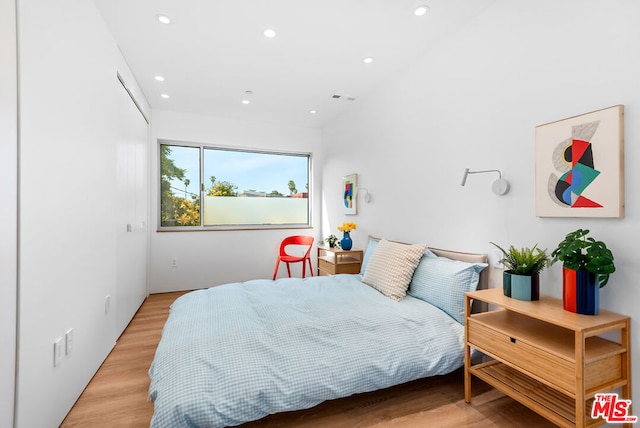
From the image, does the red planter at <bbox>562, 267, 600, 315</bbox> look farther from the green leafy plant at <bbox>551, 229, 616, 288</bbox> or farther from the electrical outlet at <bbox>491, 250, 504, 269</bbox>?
the electrical outlet at <bbox>491, 250, 504, 269</bbox>

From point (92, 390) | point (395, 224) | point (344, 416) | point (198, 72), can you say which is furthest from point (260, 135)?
point (344, 416)

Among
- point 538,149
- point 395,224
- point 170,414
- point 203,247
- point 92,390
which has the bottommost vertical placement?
point 92,390

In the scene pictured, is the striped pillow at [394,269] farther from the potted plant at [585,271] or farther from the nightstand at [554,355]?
the potted plant at [585,271]

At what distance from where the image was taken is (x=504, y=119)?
2.00 metres

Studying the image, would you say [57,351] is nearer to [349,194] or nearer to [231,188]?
[349,194]

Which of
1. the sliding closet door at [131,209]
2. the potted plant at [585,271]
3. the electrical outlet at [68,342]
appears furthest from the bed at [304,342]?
the sliding closet door at [131,209]

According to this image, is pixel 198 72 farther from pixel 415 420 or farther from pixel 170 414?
pixel 415 420

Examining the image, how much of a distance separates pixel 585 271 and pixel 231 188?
14.0ft

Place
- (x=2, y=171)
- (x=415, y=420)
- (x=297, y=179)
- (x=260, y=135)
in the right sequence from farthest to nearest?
1. (x=297, y=179)
2. (x=260, y=135)
3. (x=415, y=420)
4. (x=2, y=171)

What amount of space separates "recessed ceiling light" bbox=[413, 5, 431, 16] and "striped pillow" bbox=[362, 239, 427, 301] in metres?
1.78

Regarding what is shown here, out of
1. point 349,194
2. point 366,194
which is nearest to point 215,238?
point 349,194

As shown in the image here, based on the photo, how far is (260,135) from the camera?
4.70 meters

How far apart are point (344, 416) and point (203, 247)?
3385mm

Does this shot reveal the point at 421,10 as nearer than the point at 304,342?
No
